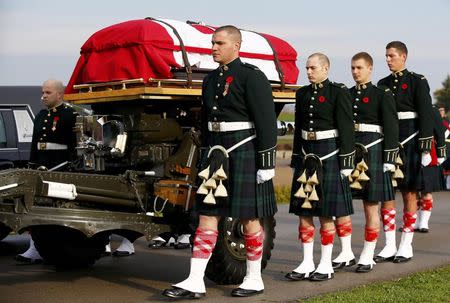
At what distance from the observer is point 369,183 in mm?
8305

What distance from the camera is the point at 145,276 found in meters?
7.92

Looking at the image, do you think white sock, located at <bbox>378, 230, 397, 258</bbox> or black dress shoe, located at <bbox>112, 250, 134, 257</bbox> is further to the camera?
black dress shoe, located at <bbox>112, 250, 134, 257</bbox>

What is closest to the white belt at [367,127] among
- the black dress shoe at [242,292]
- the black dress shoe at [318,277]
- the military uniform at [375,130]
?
the military uniform at [375,130]

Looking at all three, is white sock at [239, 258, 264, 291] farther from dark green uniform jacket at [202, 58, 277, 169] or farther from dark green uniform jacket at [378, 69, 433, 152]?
dark green uniform jacket at [378, 69, 433, 152]

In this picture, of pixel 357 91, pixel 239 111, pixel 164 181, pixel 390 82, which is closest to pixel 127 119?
pixel 164 181

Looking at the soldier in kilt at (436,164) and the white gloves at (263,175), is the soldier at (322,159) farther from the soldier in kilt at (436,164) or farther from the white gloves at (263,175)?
the soldier in kilt at (436,164)

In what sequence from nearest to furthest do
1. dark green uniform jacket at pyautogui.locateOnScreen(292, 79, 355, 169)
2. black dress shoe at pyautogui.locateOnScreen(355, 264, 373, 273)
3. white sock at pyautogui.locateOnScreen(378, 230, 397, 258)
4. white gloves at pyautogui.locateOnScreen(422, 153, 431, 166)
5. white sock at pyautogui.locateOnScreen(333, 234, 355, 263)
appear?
dark green uniform jacket at pyautogui.locateOnScreen(292, 79, 355, 169) → black dress shoe at pyautogui.locateOnScreen(355, 264, 373, 273) → white sock at pyautogui.locateOnScreen(333, 234, 355, 263) → white sock at pyautogui.locateOnScreen(378, 230, 397, 258) → white gloves at pyautogui.locateOnScreen(422, 153, 431, 166)

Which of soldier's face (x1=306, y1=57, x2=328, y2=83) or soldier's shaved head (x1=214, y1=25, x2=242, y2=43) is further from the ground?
soldier's shaved head (x1=214, y1=25, x2=242, y2=43)

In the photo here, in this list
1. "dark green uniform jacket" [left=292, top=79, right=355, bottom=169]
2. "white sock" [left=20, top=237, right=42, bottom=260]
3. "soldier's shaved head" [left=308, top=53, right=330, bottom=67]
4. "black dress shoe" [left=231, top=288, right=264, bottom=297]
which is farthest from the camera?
"white sock" [left=20, top=237, right=42, bottom=260]

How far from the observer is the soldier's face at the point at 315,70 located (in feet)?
25.2

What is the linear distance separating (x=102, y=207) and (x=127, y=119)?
0.84 m

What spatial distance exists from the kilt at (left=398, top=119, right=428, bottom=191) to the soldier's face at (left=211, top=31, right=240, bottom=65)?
2626 mm

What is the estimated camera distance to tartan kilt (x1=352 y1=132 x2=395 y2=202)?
827 centimetres

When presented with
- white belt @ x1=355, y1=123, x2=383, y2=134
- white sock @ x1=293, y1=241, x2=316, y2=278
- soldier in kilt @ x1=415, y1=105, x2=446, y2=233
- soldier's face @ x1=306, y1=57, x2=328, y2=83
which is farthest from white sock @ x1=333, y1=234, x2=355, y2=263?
soldier's face @ x1=306, y1=57, x2=328, y2=83
